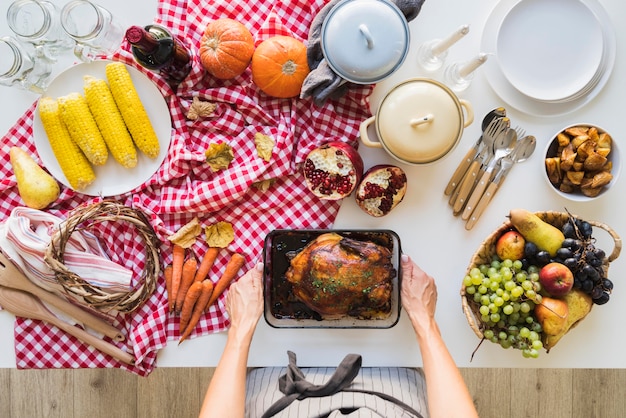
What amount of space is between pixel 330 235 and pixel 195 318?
44cm

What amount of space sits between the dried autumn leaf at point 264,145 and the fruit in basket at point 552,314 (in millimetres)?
776

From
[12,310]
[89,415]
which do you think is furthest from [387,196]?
[89,415]

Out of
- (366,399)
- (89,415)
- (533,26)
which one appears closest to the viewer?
(366,399)

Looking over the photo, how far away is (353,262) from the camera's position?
127 cm

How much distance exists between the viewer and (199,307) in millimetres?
1399

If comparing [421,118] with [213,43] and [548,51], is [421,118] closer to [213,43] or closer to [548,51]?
[548,51]

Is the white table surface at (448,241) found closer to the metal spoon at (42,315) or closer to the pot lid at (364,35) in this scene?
the metal spoon at (42,315)

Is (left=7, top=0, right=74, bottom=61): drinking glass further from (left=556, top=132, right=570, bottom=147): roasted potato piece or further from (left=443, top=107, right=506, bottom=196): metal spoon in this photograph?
(left=556, top=132, right=570, bottom=147): roasted potato piece

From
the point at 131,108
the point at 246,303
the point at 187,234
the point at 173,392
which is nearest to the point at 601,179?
the point at 246,303

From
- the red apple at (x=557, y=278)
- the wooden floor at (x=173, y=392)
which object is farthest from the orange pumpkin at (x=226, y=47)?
the wooden floor at (x=173, y=392)

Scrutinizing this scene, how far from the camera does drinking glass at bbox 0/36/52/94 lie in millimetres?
1279

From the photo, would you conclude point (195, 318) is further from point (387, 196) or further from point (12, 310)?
point (387, 196)

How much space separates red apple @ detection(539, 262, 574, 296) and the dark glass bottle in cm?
103

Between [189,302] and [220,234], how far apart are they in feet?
0.66
